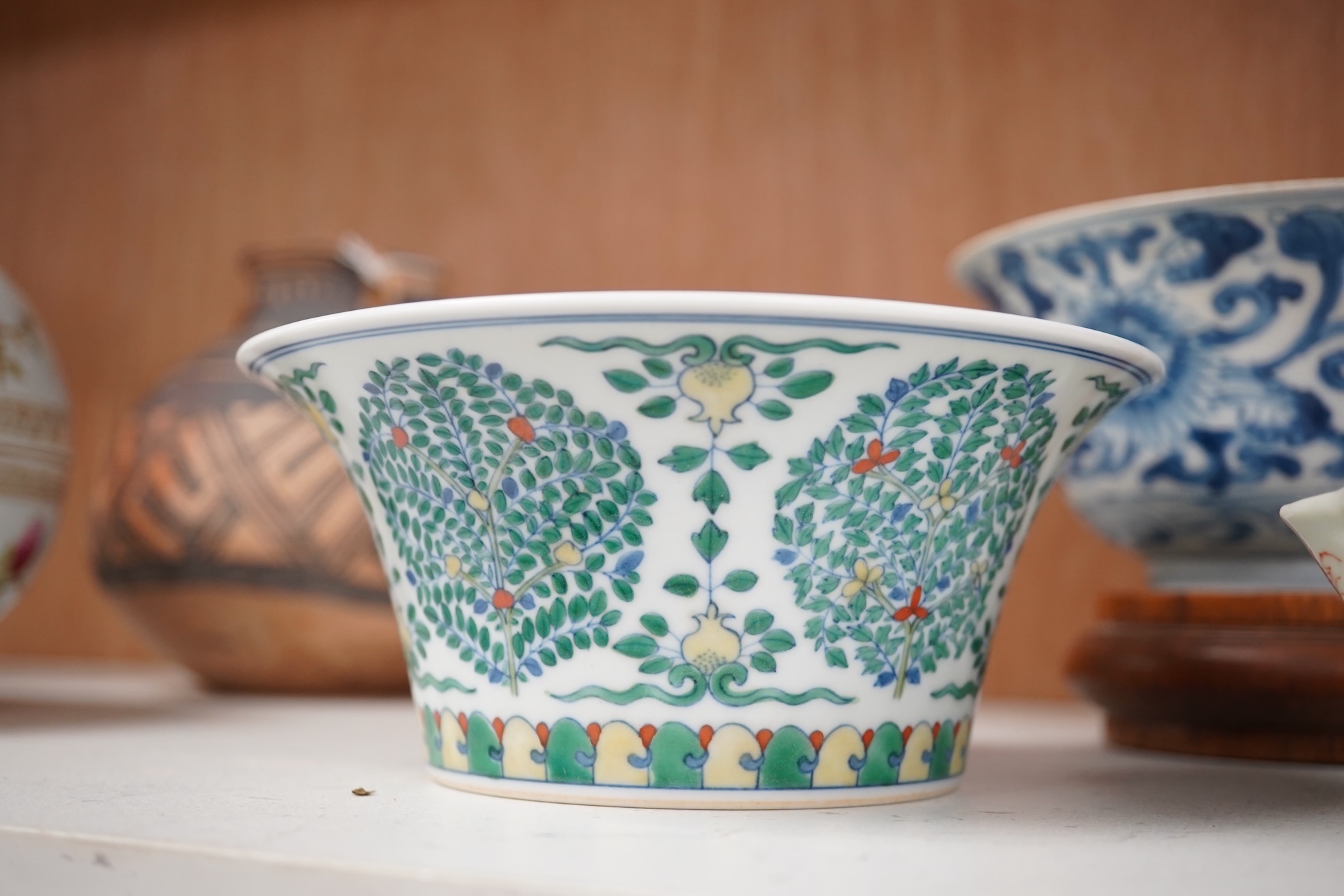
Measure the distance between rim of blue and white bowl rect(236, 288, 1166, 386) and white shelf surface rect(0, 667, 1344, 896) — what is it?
12 cm

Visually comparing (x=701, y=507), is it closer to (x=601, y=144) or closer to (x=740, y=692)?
(x=740, y=692)

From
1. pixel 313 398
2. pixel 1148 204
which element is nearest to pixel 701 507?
pixel 313 398

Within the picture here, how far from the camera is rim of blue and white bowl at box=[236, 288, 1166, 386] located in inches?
12.0

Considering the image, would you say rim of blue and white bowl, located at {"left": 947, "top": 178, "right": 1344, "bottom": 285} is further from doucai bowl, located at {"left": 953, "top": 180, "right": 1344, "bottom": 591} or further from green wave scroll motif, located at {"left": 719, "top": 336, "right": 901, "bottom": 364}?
green wave scroll motif, located at {"left": 719, "top": 336, "right": 901, "bottom": 364}

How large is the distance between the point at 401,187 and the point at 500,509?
57 cm

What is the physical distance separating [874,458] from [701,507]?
46mm

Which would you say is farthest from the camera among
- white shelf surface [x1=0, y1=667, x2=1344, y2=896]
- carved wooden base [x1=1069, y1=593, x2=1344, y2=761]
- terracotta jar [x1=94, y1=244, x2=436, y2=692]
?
terracotta jar [x1=94, y1=244, x2=436, y2=692]

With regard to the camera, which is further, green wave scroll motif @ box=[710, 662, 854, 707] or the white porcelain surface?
the white porcelain surface

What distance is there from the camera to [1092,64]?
0.70 metres

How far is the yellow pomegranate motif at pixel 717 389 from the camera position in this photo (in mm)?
316

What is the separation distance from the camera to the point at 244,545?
0.66 meters

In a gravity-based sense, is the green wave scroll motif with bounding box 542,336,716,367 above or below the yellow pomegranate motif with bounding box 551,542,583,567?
above

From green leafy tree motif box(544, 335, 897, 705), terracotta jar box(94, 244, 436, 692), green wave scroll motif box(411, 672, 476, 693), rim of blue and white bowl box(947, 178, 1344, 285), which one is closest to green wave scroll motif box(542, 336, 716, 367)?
green leafy tree motif box(544, 335, 897, 705)

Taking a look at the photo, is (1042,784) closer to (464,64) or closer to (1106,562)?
(1106,562)
